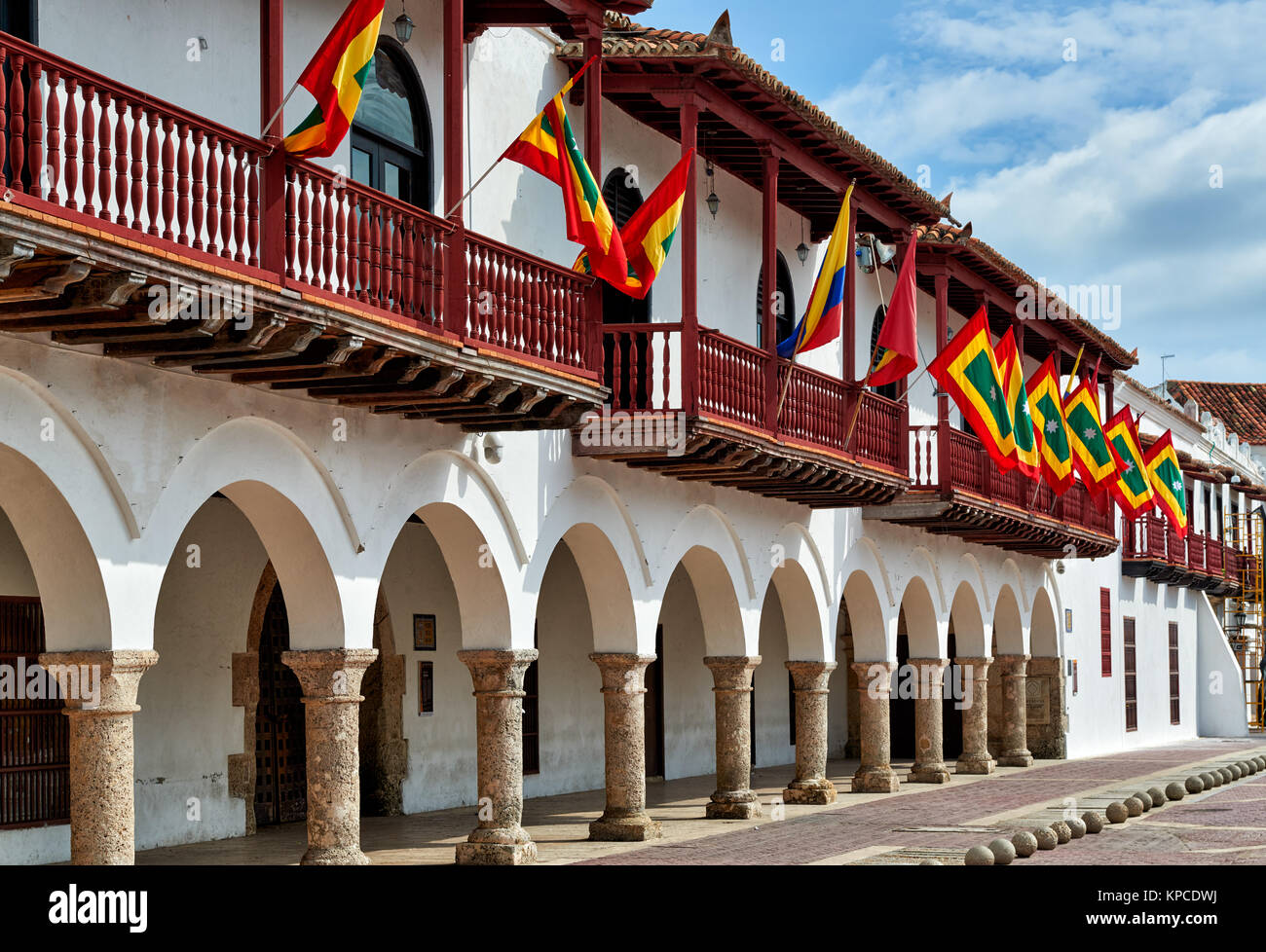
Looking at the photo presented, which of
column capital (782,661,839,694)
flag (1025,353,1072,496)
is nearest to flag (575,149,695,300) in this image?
column capital (782,661,839,694)

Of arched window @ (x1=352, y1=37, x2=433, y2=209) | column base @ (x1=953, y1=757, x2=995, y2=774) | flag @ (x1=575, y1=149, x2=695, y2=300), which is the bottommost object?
column base @ (x1=953, y1=757, x2=995, y2=774)

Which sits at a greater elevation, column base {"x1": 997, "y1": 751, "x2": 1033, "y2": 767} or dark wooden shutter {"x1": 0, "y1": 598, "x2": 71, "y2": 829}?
dark wooden shutter {"x1": 0, "y1": 598, "x2": 71, "y2": 829}

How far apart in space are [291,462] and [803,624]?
9342 millimetres

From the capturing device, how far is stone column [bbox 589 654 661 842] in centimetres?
1502

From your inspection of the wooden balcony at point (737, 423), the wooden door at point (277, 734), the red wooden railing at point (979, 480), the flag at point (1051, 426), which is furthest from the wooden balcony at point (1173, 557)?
the wooden door at point (277, 734)

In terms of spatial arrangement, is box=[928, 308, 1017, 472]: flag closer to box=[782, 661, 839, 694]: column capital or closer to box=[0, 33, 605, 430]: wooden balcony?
box=[782, 661, 839, 694]: column capital

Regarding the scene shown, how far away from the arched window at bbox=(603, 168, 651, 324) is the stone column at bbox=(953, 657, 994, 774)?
1047cm

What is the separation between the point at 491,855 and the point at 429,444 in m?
3.20

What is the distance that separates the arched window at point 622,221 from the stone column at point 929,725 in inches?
323

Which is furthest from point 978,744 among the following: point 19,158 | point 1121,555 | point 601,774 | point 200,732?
point 19,158

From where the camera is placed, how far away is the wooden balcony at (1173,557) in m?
34.3

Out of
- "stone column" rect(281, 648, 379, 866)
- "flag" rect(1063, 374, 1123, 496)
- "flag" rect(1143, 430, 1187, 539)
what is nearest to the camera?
"stone column" rect(281, 648, 379, 866)

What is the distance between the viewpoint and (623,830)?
49.2ft

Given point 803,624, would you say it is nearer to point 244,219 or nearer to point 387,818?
point 387,818
